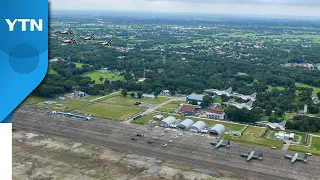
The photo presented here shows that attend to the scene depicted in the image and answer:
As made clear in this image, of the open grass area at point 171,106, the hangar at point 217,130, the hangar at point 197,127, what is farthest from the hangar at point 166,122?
the open grass area at point 171,106

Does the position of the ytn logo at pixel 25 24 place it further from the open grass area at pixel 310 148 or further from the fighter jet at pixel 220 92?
the fighter jet at pixel 220 92

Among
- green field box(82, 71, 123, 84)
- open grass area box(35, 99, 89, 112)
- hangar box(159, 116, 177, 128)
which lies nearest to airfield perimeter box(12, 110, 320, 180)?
hangar box(159, 116, 177, 128)

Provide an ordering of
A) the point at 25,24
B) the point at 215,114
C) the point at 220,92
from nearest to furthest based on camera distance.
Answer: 1. the point at 25,24
2. the point at 215,114
3. the point at 220,92

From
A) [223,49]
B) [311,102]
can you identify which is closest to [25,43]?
[311,102]

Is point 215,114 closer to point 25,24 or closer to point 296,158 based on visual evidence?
point 296,158

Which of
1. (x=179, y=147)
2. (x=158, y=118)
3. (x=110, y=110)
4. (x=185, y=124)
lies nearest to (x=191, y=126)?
(x=185, y=124)

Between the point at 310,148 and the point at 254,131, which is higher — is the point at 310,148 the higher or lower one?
the higher one
